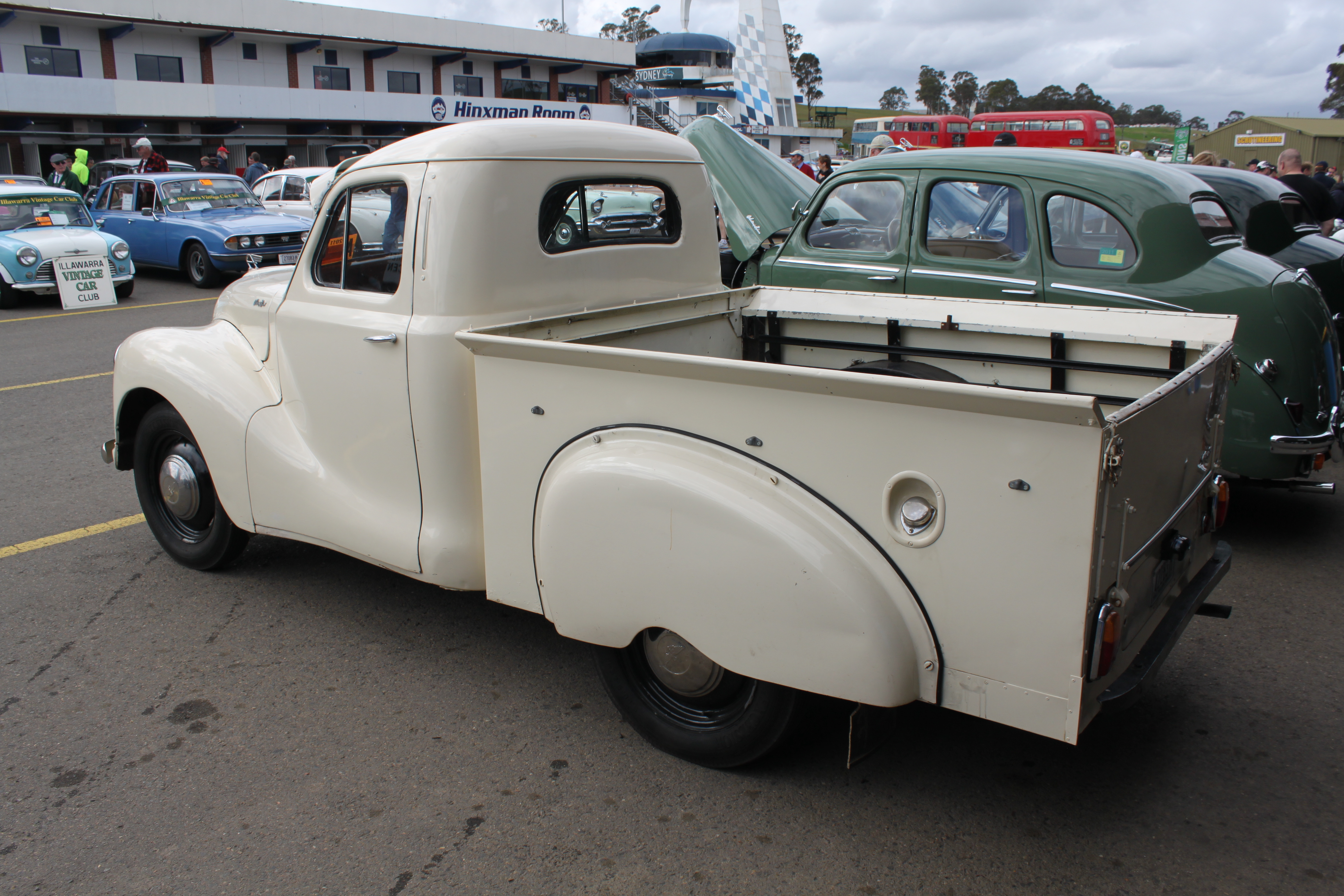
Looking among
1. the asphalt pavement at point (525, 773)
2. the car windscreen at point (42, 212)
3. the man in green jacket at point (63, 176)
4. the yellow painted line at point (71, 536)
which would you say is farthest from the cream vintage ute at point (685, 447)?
the man in green jacket at point (63, 176)

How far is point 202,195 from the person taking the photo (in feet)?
46.9

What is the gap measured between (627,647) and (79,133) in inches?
1289

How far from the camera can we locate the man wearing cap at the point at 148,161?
1609cm

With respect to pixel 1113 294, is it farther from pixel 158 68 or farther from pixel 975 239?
pixel 158 68

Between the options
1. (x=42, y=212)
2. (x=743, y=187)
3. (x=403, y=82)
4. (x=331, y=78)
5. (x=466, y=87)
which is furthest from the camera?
(x=466, y=87)

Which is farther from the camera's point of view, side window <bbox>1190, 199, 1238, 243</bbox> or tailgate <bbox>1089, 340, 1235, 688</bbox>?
side window <bbox>1190, 199, 1238, 243</bbox>

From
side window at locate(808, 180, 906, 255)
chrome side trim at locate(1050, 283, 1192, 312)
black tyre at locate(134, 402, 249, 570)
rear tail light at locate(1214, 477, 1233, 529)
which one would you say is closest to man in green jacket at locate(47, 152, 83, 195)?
black tyre at locate(134, 402, 249, 570)

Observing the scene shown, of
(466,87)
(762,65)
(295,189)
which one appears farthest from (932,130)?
(295,189)

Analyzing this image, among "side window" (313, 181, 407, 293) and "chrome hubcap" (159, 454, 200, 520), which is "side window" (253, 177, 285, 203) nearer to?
"chrome hubcap" (159, 454, 200, 520)

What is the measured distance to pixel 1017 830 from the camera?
105 inches

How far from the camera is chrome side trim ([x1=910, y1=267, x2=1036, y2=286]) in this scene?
5363mm

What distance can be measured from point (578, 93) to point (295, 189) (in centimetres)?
3440

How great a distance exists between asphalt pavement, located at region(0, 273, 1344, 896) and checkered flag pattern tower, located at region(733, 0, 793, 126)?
26.6 meters

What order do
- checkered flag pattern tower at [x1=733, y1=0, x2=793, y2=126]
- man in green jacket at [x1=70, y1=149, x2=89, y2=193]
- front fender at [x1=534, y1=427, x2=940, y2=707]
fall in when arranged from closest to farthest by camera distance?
front fender at [x1=534, y1=427, x2=940, y2=707], man in green jacket at [x1=70, y1=149, x2=89, y2=193], checkered flag pattern tower at [x1=733, y1=0, x2=793, y2=126]
